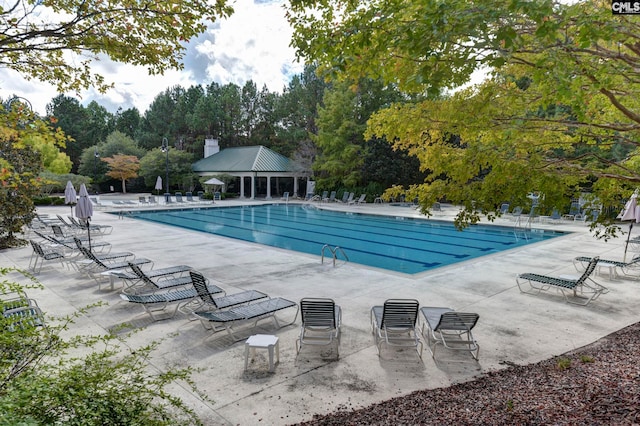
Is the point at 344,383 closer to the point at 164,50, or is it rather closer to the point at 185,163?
the point at 164,50

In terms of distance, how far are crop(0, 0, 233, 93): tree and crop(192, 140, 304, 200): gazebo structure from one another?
32.4m

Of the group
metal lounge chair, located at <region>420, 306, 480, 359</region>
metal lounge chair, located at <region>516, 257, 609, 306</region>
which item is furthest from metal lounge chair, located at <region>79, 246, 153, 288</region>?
metal lounge chair, located at <region>516, 257, 609, 306</region>

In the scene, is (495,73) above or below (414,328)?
above

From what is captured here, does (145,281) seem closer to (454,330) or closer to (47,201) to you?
(454,330)

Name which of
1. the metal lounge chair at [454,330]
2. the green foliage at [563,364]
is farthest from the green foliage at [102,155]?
the green foliage at [563,364]

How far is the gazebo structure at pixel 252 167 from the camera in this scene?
38.0 m

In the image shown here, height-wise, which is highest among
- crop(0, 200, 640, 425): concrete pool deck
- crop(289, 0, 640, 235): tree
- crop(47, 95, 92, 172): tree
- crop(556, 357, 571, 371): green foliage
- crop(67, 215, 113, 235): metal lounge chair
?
crop(47, 95, 92, 172): tree

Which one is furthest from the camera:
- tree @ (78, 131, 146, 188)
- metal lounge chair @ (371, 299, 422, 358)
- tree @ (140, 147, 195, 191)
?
tree @ (78, 131, 146, 188)

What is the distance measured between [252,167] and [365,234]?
2149cm

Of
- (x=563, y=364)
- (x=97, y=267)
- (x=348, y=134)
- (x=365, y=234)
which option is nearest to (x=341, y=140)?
(x=348, y=134)

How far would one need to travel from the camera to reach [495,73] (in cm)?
500

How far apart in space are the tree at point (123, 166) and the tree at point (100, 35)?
3986 cm

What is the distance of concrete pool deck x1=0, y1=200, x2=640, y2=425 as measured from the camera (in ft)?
15.1

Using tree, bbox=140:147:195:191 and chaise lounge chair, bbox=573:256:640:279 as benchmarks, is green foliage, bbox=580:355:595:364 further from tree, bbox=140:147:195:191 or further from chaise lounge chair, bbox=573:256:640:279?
tree, bbox=140:147:195:191
